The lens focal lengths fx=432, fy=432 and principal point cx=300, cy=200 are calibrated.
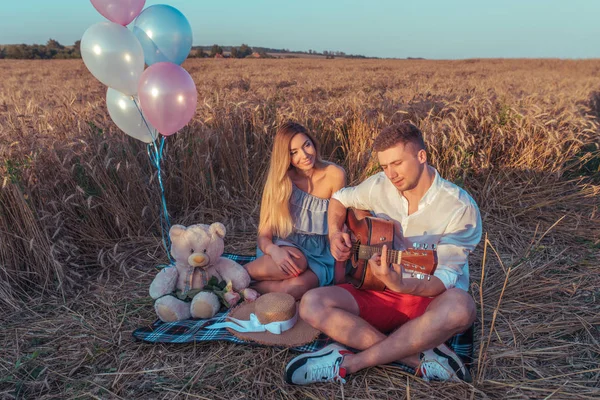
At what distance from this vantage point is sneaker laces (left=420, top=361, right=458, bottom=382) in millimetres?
2184

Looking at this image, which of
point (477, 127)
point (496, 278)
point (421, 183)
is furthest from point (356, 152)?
point (421, 183)

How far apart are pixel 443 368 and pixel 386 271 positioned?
2.24ft

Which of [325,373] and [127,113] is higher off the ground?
[127,113]

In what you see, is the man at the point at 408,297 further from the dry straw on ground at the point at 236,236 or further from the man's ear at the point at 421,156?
the dry straw on ground at the point at 236,236

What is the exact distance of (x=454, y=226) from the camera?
2266 mm

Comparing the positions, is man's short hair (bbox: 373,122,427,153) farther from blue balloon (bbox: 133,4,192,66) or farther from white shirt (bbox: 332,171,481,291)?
blue balloon (bbox: 133,4,192,66)

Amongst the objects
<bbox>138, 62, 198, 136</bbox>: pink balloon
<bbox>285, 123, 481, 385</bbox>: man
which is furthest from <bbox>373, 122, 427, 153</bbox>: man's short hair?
<bbox>138, 62, 198, 136</bbox>: pink balloon

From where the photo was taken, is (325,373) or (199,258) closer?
(325,373)

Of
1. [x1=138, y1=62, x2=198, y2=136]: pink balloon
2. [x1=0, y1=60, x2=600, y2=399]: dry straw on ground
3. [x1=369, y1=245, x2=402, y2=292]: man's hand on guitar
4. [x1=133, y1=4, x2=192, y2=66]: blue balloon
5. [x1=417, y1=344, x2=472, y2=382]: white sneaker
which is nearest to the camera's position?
[x1=369, y1=245, x2=402, y2=292]: man's hand on guitar

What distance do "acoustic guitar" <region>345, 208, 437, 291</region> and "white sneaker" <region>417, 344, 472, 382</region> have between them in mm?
452

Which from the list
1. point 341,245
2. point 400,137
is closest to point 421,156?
point 400,137

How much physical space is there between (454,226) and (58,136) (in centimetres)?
382

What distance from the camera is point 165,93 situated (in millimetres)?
2779

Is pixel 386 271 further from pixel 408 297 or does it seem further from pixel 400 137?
pixel 400 137
